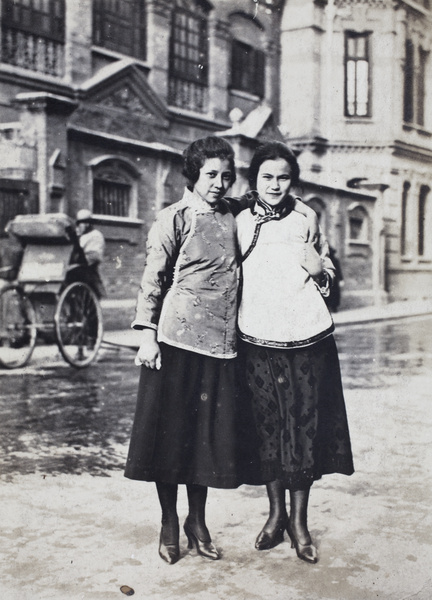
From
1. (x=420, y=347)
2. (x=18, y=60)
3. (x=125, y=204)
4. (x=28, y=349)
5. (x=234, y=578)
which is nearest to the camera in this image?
(x=234, y=578)

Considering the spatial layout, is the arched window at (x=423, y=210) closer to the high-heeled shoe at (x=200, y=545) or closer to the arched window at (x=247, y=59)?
the high-heeled shoe at (x=200, y=545)

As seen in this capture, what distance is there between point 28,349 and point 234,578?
509cm

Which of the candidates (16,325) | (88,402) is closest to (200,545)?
(88,402)

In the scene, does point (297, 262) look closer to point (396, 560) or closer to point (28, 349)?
point (396, 560)

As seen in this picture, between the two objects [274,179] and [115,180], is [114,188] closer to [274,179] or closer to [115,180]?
[115,180]

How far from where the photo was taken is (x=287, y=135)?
48.0 feet

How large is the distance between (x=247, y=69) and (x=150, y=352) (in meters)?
17.6

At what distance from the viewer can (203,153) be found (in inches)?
123

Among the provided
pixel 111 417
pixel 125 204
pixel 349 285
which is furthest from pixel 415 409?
pixel 349 285

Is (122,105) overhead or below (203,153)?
overhead

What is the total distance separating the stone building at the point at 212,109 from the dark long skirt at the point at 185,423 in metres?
2.19

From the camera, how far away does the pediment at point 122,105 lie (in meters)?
15.6

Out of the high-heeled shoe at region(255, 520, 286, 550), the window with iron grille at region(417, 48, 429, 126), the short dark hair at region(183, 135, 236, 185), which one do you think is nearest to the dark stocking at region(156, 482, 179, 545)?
the high-heeled shoe at region(255, 520, 286, 550)

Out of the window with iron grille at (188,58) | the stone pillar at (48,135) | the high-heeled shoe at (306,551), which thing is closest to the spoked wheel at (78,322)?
the stone pillar at (48,135)
